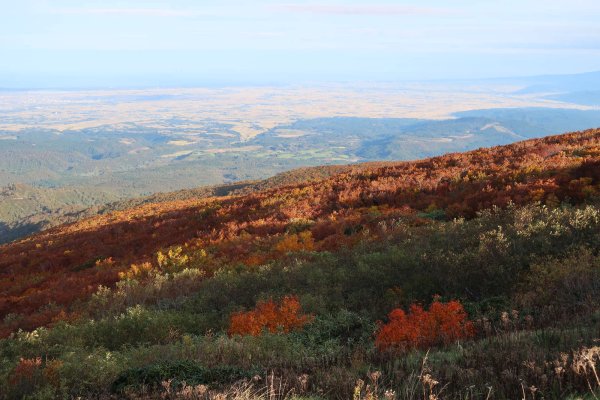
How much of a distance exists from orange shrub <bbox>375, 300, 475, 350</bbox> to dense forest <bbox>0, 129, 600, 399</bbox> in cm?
3

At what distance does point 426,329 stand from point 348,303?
285 cm

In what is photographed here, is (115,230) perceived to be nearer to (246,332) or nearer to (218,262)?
(218,262)

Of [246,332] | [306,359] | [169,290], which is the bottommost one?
[169,290]

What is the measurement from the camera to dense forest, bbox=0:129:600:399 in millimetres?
4449

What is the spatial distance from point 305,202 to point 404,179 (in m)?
5.02

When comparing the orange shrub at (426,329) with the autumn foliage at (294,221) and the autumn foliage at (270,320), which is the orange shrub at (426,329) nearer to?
the autumn foliage at (270,320)

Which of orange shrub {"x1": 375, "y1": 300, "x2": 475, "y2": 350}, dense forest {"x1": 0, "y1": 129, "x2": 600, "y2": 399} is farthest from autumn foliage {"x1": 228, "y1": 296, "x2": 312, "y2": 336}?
orange shrub {"x1": 375, "y1": 300, "x2": 475, "y2": 350}

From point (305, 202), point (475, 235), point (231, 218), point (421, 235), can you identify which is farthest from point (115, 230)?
point (475, 235)

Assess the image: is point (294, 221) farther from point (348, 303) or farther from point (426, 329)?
point (426, 329)

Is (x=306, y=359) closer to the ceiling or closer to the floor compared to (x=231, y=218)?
closer to the ceiling

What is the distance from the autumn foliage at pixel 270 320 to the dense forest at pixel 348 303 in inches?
1.5

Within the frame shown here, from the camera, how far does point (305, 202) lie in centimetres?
2209

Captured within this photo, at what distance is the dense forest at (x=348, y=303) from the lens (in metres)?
4.45

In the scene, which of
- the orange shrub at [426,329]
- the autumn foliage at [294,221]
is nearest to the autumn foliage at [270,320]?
the orange shrub at [426,329]
